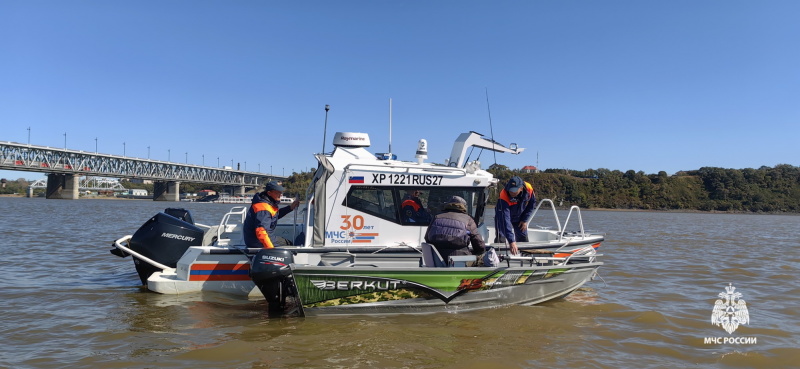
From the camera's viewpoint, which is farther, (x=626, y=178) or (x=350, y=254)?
(x=626, y=178)

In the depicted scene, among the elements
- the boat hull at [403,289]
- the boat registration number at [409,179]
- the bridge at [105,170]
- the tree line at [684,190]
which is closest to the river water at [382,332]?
the boat hull at [403,289]

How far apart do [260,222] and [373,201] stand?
183 cm

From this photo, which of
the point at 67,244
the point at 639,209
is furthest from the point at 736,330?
the point at 639,209

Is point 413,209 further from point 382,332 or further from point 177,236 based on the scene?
point 177,236

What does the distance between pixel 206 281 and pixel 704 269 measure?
11263 millimetres

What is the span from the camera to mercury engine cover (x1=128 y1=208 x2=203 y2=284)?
8.01m

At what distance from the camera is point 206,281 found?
764 centimetres

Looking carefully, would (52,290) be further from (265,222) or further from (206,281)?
(265,222)

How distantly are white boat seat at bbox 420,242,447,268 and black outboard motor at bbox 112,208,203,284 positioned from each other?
4.03 metres

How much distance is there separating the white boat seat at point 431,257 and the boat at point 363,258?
1cm

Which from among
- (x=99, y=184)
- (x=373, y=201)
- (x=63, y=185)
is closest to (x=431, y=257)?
(x=373, y=201)

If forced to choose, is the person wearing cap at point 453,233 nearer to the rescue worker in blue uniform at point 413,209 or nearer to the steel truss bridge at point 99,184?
the rescue worker in blue uniform at point 413,209

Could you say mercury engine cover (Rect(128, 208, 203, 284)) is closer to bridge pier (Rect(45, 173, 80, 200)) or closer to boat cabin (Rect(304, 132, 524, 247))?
boat cabin (Rect(304, 132, 524, 247))

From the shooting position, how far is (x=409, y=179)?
27.1ft
